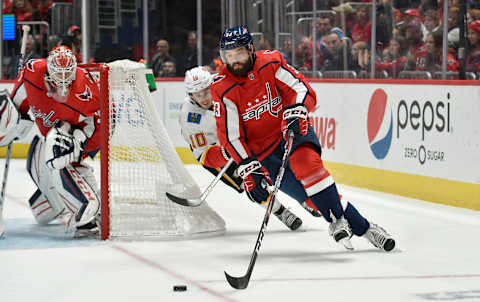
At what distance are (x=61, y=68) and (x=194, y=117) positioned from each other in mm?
917

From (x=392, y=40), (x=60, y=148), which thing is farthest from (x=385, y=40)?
(x=60, y=148)

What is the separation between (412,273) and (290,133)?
0.87 meters

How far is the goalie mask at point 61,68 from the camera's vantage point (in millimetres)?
4684

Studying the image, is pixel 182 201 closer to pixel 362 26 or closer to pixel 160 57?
pixel 362 26

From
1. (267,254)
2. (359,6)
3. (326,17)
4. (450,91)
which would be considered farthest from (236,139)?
(326,17)

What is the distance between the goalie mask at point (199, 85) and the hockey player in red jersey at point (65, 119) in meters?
0.55

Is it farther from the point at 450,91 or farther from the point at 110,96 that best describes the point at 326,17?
the point at 110,96

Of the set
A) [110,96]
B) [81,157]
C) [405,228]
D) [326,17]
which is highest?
[326,17]

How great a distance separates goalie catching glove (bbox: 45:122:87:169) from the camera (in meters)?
4.76

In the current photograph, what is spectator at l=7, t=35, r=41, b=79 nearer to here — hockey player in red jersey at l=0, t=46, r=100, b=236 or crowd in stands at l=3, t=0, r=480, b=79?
crowd in stands at l=3, t=0, r=480, b=79

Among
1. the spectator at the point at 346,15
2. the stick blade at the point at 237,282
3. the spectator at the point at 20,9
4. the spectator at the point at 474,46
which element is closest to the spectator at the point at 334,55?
the spectator at the point at 346,15

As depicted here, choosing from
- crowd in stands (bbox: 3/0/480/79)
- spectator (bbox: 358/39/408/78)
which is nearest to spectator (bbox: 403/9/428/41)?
crowd in stands (bbox: 3/0/480/79)

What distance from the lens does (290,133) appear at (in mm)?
4113

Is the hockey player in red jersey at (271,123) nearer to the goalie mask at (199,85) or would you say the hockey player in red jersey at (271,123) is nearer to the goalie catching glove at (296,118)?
the goalie catching glove at (296,118)
